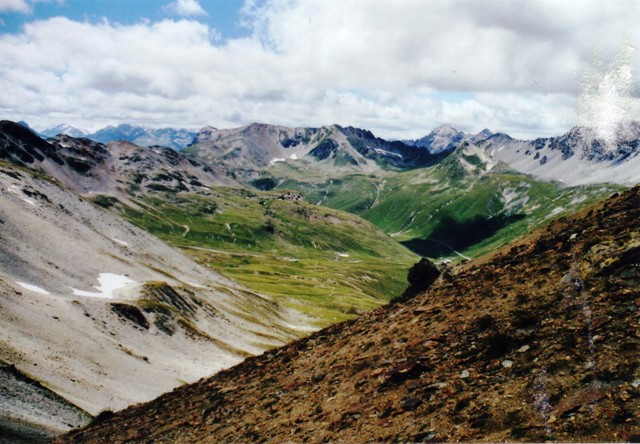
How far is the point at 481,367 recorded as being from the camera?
54.8 feet

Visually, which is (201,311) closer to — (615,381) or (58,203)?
(58,203)

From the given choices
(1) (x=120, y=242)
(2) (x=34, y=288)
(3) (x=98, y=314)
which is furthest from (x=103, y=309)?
(1) (x=120, y=242)

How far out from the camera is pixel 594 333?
15.3m

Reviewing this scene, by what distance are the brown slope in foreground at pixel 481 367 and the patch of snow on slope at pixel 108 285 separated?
77587 mm

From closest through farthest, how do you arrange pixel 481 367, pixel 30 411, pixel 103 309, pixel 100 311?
Result: pixel 481 367 < pixel 30 411 < pixel 100 311 < pixel 103 309

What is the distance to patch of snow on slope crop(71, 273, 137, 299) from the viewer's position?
9969 cm

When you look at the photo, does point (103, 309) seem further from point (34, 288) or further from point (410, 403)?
point (410, 403)

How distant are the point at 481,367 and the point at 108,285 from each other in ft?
358

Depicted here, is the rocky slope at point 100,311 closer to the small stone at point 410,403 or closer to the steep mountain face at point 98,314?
the steep mountain face at point 98,314

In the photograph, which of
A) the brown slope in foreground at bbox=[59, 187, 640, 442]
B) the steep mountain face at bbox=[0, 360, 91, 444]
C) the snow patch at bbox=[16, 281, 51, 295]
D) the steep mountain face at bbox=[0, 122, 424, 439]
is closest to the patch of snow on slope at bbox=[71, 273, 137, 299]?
the steep mountain face at bbox=[0, 122, 424, 439]

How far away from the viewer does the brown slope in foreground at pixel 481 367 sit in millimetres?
13367

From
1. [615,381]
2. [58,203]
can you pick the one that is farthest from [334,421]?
[58,203]

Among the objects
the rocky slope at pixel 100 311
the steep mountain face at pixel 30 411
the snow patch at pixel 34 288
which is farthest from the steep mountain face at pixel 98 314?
the snow patch at pixel 34 288

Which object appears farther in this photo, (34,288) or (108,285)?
(108,285)
